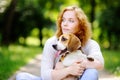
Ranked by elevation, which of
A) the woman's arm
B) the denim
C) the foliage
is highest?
the woman's arm

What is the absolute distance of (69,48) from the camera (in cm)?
539

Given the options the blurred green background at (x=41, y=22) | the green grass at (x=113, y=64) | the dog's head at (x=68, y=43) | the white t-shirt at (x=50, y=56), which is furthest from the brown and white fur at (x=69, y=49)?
the blurred green background at (x=41, y=22)

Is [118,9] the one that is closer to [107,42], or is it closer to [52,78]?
[107,42]

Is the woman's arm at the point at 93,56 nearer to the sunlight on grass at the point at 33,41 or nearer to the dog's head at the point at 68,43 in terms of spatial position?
the dog's head at the point at 68,43

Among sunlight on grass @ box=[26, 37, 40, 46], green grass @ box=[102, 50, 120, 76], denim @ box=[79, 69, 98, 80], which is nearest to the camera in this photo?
denim @ box=[79, 69, 98, 80]

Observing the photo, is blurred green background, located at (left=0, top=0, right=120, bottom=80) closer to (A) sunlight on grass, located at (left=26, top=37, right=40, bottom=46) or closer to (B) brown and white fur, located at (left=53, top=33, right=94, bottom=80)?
(A) sunlight on grass, located at (left=26, top=37, right=40, bottom=46)

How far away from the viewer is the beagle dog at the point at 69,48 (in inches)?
211

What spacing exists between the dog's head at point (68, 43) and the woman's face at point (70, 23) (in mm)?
227

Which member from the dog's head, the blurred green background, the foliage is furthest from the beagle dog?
→ the foliage

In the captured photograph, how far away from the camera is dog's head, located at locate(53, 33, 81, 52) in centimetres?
534

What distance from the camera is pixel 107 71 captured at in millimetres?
13031

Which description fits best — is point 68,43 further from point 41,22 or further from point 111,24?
point 41,22

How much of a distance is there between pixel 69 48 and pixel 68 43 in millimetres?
76

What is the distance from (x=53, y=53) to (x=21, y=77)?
20.0 inches
